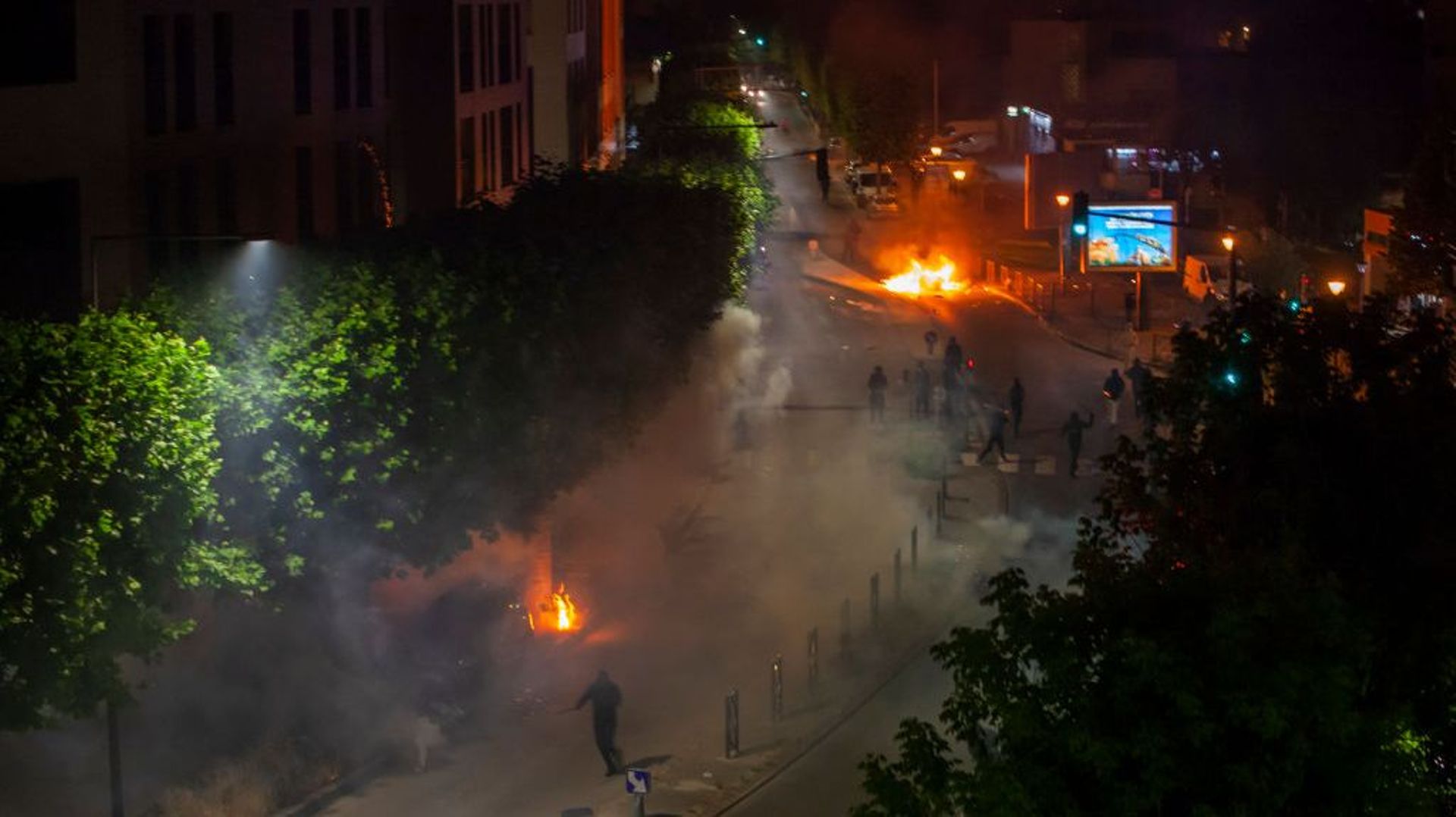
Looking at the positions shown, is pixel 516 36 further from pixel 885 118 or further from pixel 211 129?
pixel 885 118

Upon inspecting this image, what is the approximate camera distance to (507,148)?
151 feet

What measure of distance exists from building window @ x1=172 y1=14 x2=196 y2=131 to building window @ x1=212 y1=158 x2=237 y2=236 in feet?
3.66

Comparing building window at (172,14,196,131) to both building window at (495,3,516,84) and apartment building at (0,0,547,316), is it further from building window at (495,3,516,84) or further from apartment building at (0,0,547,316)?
building window at (495,3,516,84)

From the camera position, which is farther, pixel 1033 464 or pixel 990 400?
pixel 990 400

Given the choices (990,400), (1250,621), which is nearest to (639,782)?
(1250,621)

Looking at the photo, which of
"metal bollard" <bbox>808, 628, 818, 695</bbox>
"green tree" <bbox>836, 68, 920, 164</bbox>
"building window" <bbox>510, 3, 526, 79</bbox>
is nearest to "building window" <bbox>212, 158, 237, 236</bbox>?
"metal bollard" <bbox>808, 628, 818, 695</bbox>

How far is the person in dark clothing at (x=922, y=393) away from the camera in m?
36.4

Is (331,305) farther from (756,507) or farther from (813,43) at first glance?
(813,43)

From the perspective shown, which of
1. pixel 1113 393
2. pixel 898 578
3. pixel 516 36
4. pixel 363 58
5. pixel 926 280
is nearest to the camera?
pixel 898 578

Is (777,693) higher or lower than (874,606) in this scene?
lower

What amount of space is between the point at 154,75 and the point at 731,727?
1262 centimetres

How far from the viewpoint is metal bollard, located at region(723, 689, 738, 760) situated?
59.8ft

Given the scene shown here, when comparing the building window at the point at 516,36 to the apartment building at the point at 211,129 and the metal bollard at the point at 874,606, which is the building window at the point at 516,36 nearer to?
the apartment building at the point at 211,129

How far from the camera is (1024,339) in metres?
45.8
